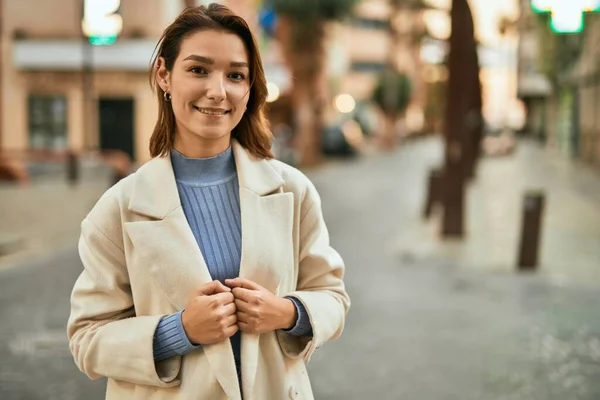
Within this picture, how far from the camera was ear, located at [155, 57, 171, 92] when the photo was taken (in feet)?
6.84

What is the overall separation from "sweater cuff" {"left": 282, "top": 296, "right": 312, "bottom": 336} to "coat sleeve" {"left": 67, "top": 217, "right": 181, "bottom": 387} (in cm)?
28

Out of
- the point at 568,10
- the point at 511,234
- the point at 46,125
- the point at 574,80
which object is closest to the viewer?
the point at 511,234

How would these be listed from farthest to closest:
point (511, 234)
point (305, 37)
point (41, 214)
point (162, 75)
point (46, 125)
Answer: point (46, 125) < point (305, 37) < point (41, 214) < point (511, 234) < point (162, 75)

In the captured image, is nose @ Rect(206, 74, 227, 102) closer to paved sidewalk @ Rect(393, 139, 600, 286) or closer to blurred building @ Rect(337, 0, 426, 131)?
paved sidewalk @ Rect(393, 139, 600, 286)

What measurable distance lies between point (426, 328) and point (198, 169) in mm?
5446

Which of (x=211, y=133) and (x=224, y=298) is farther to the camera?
(x=211, y=133)

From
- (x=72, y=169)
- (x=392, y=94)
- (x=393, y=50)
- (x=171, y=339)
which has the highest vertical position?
(x=393, y=50)

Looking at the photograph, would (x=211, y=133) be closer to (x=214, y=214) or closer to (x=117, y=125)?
(x=214, y=214)

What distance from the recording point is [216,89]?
1.99 m

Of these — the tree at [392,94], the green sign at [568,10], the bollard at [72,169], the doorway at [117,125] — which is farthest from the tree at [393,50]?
the green sign at [568,10]

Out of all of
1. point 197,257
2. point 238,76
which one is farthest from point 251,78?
point 197,257

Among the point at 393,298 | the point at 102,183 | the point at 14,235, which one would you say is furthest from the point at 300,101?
the point at 393,298

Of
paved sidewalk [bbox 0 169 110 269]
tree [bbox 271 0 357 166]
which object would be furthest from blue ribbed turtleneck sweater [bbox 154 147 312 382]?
tree [bbox 271 0 357 166]

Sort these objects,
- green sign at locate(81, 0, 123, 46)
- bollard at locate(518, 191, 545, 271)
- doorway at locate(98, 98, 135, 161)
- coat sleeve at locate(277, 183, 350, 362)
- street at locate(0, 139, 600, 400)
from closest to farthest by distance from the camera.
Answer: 1. coat sleeve at locate(277, 183, 350, 362)
2. street at locate(0, 139, 600, 400)
3. bollard at locate(518, 191, 545, 271)
4. green sign at locate(81, 0, 123, 46)
5. doorway at locate(98, 98, 135, 161)
